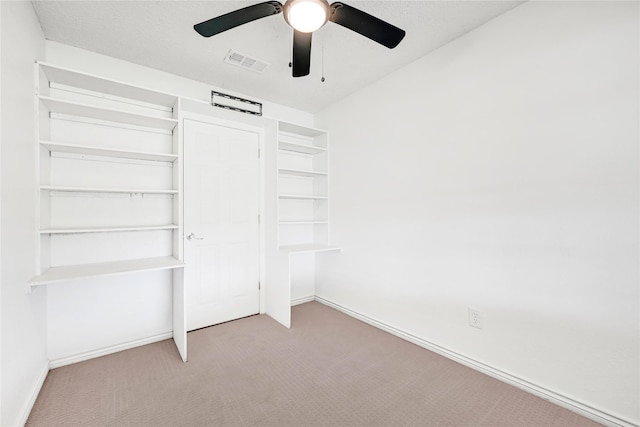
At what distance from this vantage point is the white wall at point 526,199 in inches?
58.9

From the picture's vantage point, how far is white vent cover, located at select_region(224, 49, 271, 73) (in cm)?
235

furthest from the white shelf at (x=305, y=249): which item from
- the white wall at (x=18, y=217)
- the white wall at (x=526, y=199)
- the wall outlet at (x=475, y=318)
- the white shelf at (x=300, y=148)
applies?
the white wall at (x=18, y=217)

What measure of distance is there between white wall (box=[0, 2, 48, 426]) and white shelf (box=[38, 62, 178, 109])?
14cm

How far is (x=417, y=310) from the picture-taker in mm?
2457

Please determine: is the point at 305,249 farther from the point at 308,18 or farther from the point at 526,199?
the point at 308,18

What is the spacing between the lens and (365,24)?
1562 millimetres

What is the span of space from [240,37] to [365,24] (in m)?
1.07

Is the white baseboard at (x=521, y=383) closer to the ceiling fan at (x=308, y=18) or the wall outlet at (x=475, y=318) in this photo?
the wall outlet at (x=475, y=318)

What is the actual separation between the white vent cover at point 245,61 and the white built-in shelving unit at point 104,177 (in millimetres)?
574

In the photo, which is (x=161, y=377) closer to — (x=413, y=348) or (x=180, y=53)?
(x=413, y=348)

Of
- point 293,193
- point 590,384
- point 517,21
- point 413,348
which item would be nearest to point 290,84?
point 293,193

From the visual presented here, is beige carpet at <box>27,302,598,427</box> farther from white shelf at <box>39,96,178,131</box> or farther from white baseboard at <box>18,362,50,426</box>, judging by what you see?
white shelf at <box>39,96,178,131</box>

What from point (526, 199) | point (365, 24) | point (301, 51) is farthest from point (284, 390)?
point (365, 24)

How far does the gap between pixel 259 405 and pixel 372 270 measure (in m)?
1.61
